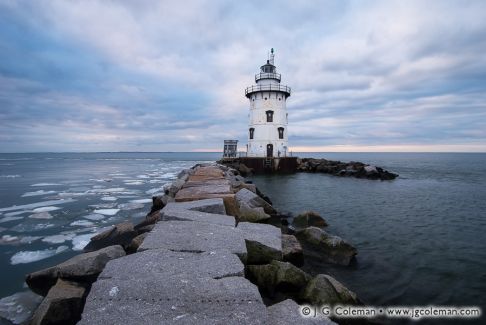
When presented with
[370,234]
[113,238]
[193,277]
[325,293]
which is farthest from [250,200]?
[193,277]

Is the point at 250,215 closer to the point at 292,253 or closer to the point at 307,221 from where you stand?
the point at 292,253

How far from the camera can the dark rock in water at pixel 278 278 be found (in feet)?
15.2

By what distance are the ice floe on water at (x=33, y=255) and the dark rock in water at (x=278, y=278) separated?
5117 mm

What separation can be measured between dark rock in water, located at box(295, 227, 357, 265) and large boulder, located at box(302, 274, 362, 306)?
2254mm

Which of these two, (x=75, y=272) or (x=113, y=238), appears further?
(x=113, y=238)

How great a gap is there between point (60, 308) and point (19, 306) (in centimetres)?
177

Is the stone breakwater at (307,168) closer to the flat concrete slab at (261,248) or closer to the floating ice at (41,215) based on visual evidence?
the floating ice at (41,215)

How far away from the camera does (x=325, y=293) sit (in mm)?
4344

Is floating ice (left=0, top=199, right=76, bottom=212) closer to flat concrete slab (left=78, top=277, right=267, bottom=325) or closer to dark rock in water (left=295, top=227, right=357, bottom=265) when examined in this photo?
dark rock in water (left=295, top=227, right=357, bottom=265)

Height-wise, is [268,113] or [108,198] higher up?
[268,113]

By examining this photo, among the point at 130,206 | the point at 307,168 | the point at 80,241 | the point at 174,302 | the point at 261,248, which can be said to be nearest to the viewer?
the point at 174,302

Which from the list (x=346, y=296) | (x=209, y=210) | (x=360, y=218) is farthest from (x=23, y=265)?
(x=360, y=218)

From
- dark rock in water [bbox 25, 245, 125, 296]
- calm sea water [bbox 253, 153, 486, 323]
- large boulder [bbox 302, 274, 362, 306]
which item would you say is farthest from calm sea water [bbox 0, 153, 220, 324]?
calm sea water [bbox 253, 153, 486, 323]

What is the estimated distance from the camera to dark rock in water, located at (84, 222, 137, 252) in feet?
22.8
